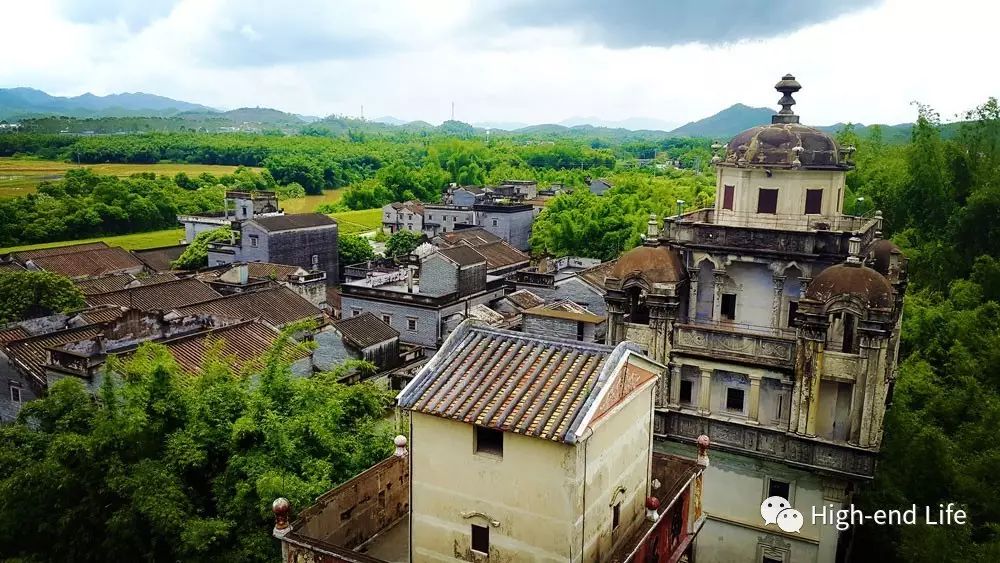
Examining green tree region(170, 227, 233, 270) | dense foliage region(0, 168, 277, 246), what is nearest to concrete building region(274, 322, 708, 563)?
green tree region(170, 227, 233, 270)

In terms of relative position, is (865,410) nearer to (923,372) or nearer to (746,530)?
(746,530)

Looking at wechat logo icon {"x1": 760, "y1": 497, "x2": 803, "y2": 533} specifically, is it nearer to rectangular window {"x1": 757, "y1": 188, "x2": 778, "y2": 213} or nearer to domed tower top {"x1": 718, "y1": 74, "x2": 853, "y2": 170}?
rectangular window {"x1": 757, "y1": 188, "x2": 778, "y2": 213}

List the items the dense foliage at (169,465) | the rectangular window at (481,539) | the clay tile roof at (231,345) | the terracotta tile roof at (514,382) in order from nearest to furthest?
1. the terracotta tile roof at (514,382)
2. the rectangular window at (481,539)
3. the dense foliage at (169,465)
4. the clay tile roof at (231,345)

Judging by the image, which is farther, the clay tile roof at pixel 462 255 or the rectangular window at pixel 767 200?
the clay tile roof at pixel 462 255

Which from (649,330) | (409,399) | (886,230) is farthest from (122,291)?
(886,230)

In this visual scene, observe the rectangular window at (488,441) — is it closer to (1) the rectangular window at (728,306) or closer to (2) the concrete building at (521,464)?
(2) the concrete building at (521,464)

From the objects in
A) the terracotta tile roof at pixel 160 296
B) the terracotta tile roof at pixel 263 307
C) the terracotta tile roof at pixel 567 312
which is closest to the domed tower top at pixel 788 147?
the terracotta tile roof at pixel 567 312
